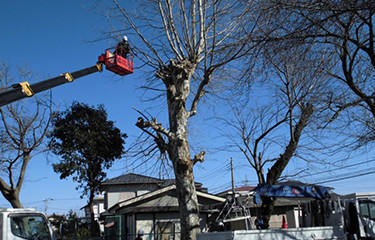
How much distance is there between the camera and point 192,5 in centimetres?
1278

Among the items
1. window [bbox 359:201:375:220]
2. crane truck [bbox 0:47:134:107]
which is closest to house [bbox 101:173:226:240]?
crane truck [bbox 0:47:134:107]

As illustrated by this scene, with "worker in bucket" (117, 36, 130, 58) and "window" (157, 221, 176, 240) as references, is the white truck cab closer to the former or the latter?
"worker in bucket" (117, 36, 130, 58)

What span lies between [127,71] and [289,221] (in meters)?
17.7

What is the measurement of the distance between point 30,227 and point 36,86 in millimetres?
4776

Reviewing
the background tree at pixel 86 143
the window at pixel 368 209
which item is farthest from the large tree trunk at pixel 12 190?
the window at pixel 368 209

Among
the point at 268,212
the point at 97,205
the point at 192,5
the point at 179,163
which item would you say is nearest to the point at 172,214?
the point at 268,212

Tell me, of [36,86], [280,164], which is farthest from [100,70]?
[280,164]

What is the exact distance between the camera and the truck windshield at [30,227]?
441 inches

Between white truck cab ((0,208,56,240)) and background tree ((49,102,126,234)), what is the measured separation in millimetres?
14612

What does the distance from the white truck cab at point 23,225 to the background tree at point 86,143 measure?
1461 centimetres

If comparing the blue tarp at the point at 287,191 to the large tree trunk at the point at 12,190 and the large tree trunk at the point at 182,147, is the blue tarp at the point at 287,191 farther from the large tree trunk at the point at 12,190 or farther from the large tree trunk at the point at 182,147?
the large tree trunk at the point at 12,190

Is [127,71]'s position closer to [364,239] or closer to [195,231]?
[195,231]

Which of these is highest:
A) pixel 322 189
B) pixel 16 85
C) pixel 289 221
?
pixel 16 85

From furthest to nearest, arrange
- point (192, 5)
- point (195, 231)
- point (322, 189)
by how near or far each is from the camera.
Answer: point (322, 189), point (192, 5), point (195, 231)
